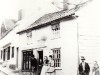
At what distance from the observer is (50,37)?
4.12m

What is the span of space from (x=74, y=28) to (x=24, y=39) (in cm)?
95

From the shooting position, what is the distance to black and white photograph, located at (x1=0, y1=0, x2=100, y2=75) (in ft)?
12.4

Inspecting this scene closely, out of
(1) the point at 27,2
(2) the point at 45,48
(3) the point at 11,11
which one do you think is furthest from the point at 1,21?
(2) the point at 45,48

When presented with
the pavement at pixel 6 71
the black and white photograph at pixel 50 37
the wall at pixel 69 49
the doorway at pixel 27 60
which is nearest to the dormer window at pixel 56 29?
the black and white photograph at pixel 50 37

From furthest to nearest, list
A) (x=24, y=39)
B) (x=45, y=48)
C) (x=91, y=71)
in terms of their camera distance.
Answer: (x=24, y=39), (x=45, y=48), (x=91, y=71)

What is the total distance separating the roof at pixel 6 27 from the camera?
4292mm

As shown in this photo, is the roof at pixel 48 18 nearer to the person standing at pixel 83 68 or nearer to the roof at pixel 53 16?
the roof at pixel 53 16

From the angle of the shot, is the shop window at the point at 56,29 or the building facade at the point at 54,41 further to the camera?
the shop window at the point at 56,29

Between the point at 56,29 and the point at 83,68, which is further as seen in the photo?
the point at 56,29

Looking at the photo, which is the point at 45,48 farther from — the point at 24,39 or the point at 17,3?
the point at 17,3

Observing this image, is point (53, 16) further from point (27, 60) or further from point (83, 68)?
point (83, 68)

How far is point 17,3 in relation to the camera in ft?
13.5

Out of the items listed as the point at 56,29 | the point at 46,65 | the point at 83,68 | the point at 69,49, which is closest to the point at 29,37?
the point at 56,29

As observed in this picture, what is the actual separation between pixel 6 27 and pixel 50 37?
832mm
